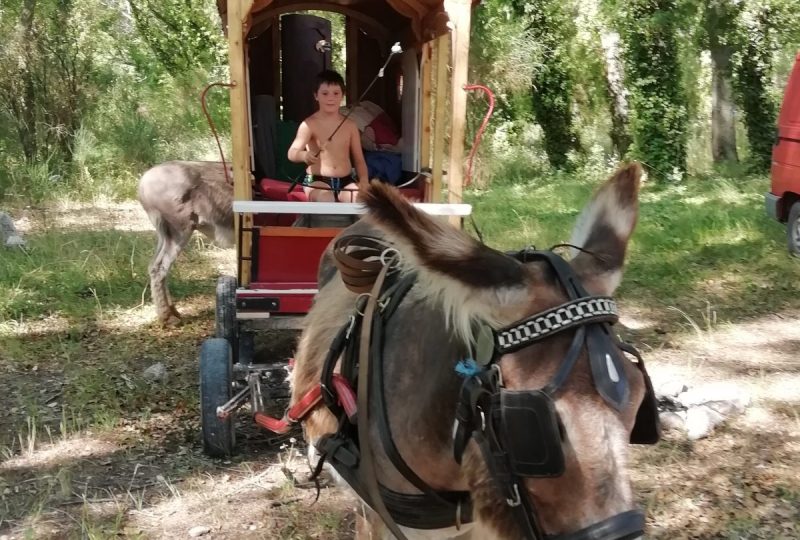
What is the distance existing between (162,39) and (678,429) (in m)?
17.4

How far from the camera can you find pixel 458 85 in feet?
14.9

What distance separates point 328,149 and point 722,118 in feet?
49.9

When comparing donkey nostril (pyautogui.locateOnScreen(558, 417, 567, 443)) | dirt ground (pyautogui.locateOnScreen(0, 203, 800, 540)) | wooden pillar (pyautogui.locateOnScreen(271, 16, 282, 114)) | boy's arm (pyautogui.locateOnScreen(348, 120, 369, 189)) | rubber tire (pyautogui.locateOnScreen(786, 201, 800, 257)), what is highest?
wooden pillar (pyautogui.locateOnScreen(271, 16, 282, 114))

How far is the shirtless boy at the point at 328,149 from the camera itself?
4906 mm

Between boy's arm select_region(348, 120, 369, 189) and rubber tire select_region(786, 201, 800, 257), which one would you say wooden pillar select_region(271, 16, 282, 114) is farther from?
rubber tire select_region(786, 201, 800, 257)

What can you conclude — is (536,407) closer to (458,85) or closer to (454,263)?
(454,263)

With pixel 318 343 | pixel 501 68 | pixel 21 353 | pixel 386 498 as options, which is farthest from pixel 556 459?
pixel 501 68

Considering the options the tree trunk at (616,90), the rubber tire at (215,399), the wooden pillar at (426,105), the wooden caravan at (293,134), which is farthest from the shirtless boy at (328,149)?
the tree trunk at (616,90)

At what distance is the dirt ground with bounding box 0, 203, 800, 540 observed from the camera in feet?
11.8

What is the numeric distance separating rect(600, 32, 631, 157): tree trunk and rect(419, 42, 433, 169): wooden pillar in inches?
529

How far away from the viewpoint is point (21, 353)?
583 centimetres

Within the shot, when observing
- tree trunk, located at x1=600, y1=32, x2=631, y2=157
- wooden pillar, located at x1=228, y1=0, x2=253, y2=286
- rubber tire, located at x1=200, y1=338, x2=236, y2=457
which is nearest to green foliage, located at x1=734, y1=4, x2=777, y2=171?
tree trunk, located at x1=600, y1=32, x2=631, y2=157

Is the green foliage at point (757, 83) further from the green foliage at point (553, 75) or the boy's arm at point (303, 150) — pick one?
the boy's arm at point (303, 150)

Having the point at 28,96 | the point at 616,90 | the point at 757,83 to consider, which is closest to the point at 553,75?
the point at 616,90
